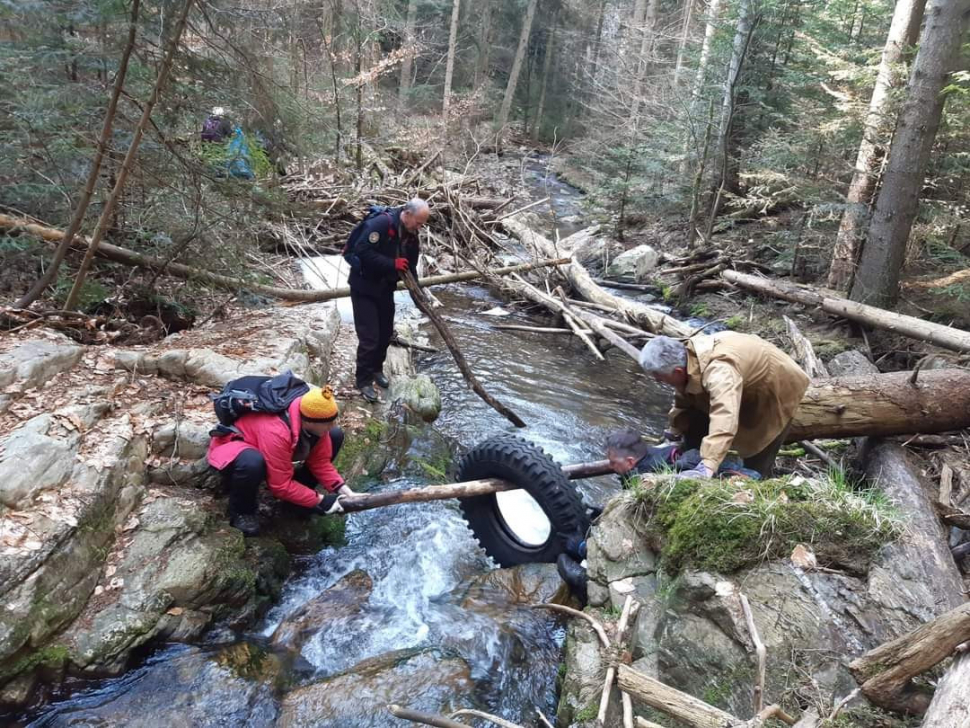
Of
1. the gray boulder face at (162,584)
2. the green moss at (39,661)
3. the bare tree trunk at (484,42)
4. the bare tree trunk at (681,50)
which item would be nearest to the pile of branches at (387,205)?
the bare tree trunk at (681,50)

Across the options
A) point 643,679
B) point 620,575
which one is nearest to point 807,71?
point 620,575

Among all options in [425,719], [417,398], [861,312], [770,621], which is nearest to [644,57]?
[861,312]

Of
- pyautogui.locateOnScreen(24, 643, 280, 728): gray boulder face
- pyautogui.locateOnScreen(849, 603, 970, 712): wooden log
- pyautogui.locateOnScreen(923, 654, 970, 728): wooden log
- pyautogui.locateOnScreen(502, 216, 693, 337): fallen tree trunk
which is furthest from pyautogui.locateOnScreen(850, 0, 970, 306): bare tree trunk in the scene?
pyautogui.locateOnScreen(24, 643, 280, 728): gray boulder face

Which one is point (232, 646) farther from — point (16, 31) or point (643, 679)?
point (16, 31)

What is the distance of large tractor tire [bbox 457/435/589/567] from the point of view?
447 cm

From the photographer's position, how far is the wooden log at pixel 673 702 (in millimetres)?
2248

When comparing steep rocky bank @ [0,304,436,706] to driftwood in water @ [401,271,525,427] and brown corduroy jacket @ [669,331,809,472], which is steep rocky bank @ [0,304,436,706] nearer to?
driftwood in water @ [401,271,525,427]

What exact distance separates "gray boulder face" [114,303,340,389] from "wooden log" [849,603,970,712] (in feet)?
16.5

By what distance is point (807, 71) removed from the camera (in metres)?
12.4

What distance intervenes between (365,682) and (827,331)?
8915 millimetres

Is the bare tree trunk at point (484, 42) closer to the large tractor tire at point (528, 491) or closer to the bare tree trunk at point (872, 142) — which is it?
the bare tree trunk at point (872, 142)

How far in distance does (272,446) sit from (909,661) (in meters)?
3.67

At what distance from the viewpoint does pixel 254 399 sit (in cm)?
422

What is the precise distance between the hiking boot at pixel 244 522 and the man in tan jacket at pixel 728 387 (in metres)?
3.07
